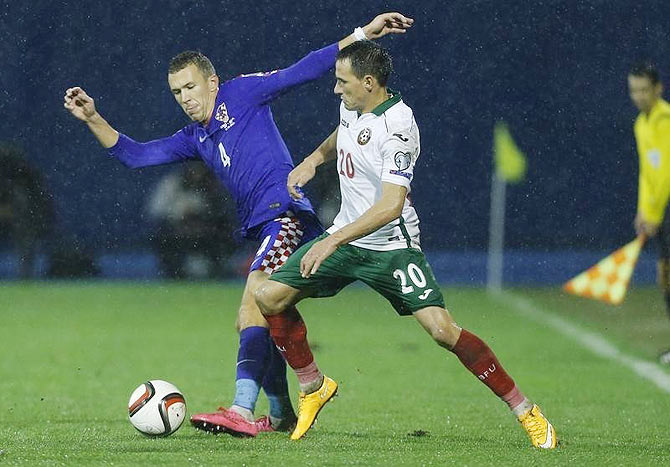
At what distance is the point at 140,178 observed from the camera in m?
24.7

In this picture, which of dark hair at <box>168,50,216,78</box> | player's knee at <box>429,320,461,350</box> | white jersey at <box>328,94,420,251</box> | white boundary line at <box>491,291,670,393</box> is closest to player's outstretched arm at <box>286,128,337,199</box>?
white jersey at <box>328,94,420,251</box>

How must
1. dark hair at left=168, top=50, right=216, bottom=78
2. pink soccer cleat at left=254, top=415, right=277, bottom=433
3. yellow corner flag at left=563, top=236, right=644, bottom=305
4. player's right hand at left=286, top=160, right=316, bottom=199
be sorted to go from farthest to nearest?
1. yellow corner flag at left=563, top=236, right=644, bottom=305
2. dark hair at left=168, top=50, right=216, bottom=78
3. pink soccer cleat at left=254, top=415, right=277, bottom=433
4. player's right hand at left=286, top=160, right=316, bottom=199

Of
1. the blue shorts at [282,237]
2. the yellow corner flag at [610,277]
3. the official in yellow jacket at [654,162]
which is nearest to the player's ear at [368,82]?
the blue shorts at [282,237]

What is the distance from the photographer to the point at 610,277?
14852mm

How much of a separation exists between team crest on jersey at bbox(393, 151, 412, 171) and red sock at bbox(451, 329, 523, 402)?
0.83 metres

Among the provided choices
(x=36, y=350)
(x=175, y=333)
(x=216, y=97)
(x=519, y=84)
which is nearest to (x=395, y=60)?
(x=519, y=84)

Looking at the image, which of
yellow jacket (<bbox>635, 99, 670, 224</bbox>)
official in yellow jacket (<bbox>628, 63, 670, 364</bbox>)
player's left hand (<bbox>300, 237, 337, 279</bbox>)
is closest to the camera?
player's left hand (<bbox>300, 237, 337, 279</bbox>)

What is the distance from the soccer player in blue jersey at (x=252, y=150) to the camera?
21.9 ft

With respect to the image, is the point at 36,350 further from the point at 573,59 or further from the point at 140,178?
the point at 573,59

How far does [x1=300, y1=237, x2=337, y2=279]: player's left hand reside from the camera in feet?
19.1

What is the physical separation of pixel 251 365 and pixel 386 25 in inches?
73.7

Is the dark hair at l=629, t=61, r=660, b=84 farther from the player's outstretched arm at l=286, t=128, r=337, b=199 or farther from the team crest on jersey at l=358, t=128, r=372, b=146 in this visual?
the team crest on jersey at l=358, t=128, r=372, b=146

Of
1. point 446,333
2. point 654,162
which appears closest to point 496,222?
point 654,162

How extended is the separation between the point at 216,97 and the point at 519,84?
1968 centimetres
